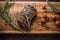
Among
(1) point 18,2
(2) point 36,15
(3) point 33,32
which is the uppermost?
(1) point 18,2

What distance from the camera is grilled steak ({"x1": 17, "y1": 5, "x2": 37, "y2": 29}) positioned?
6.39 ft

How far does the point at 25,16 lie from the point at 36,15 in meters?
0.15

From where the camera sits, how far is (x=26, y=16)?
77.6 inches

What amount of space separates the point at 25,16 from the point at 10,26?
0.19m

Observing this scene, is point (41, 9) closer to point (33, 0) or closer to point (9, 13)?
point (33, 0)

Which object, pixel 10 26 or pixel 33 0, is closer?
pixel 10 26

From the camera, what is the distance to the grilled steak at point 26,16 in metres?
1.95

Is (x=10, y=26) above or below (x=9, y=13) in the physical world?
below

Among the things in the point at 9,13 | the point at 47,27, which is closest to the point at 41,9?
the point at 47,27

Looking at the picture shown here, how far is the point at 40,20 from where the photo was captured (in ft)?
6.73

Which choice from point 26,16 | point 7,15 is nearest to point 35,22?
point 26,16

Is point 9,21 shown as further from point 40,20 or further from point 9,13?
point 40,20

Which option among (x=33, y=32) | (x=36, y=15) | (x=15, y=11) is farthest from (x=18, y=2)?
A: (x=33, y=32)

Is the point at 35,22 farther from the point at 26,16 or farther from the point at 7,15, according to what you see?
the point at 7,15
